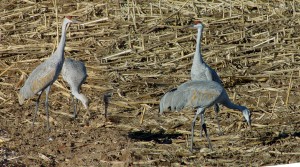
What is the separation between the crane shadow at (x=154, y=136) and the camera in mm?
8711

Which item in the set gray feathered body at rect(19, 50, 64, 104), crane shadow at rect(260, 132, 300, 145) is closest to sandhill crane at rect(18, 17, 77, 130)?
gray feathered body at rect(19, 50, 64, 104)

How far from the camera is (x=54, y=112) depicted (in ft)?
32.2

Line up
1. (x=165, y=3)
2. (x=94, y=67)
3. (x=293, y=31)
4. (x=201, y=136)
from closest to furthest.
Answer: (x=201, y=136) < (x=94, y=67) < (x=293, y=31) < (x=165, y=3)

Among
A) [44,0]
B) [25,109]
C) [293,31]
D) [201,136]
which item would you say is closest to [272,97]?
[201,136]

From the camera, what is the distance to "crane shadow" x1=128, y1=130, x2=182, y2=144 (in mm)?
8711

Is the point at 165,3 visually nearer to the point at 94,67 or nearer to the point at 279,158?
the point at 94,67

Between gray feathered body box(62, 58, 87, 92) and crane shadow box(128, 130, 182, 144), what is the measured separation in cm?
117

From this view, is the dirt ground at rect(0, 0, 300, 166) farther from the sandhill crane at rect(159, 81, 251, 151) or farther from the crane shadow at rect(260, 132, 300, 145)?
the sandhill crane at rect(159, 81, 251, 151)

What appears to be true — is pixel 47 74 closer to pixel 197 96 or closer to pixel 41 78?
pixel 41 78

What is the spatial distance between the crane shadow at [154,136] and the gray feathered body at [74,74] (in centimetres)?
117

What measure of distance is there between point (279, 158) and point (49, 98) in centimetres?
349

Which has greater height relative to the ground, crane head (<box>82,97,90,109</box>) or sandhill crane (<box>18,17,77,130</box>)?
sandhill crane (<box>18,17,77,130</box>)

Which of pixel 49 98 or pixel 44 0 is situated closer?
pixel 49 98

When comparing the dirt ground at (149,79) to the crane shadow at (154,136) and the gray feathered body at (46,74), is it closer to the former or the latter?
the crane shadow at (154,136)
